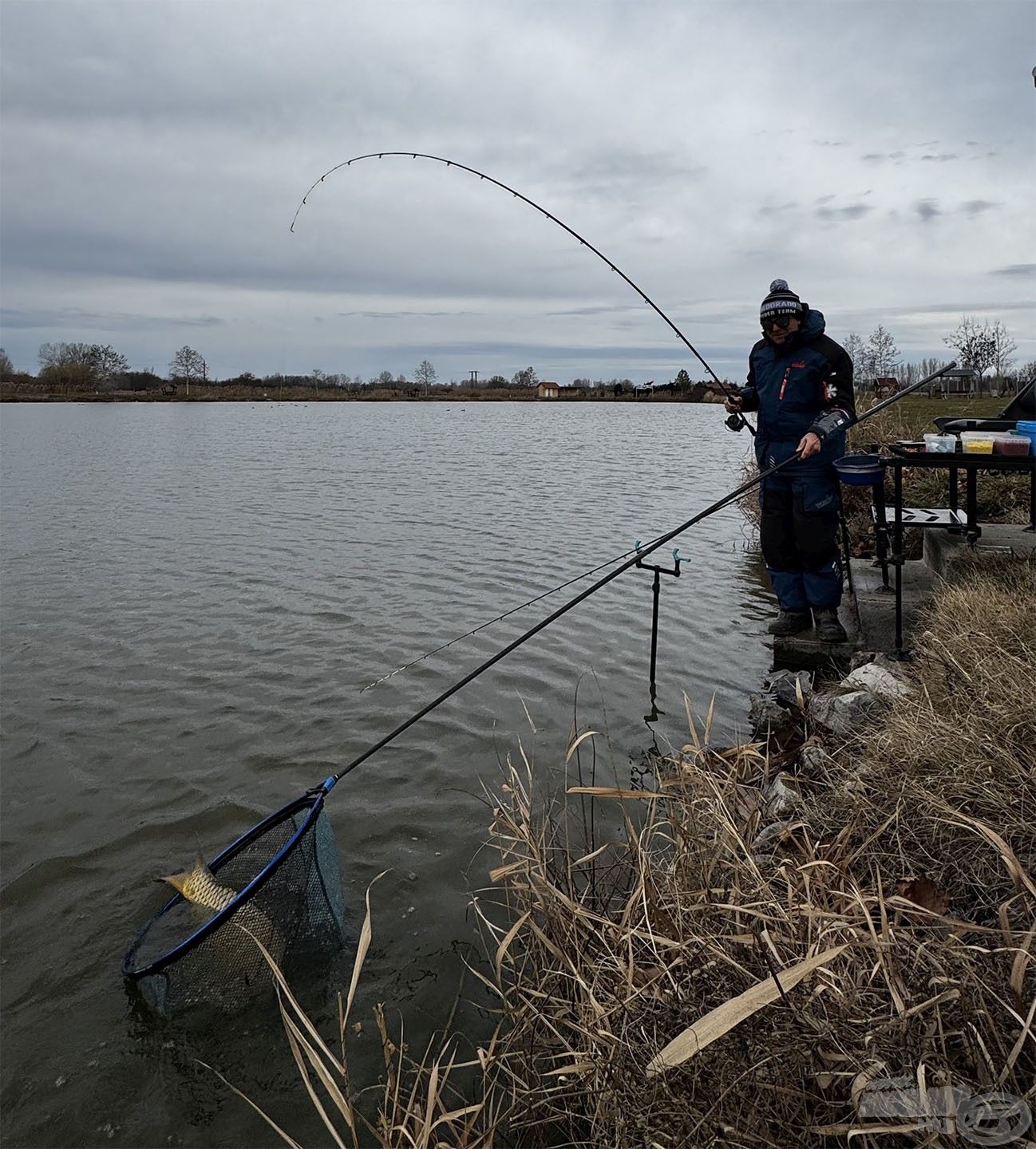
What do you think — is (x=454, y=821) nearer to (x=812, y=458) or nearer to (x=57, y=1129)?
(x=57, y=1129)

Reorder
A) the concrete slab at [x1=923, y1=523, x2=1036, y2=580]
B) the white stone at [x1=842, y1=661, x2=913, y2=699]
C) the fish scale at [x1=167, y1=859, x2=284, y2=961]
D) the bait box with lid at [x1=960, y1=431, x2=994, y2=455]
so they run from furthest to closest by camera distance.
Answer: the concrete slab at [x1=923, y1=523, x2=1036, y2=580]
the bait box with lid at [x1=960, y1=431, x2=994, y2=455]
the white stone at [x1=842, y1=661, x2=913, y2=699]
the fish scale at [x1=167, y1=859, x2=284, y2=961]

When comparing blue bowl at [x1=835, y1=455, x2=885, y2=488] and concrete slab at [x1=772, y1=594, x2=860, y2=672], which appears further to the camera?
concrete slab at [x1=772, y1=594, x2=860, y2=672]

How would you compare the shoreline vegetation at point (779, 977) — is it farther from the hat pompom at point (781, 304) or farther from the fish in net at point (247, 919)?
the hat pompom at point (781, 304)

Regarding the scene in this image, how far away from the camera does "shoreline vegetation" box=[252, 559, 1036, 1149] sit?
78.7 inches

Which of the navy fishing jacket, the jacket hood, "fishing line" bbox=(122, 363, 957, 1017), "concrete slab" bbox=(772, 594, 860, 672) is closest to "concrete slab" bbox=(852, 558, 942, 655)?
"concrete slab" bbox=(772, 594, 860, 672)

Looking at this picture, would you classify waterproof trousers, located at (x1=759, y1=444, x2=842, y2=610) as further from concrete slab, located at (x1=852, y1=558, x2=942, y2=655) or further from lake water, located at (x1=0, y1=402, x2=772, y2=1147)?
lake water, located at (x1=0, y1=402, x2=772, y2=1147)

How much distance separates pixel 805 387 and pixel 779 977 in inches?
203

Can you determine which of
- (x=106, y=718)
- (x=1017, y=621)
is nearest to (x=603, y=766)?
(x=1017, y=621)

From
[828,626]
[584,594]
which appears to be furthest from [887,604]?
[584,594]

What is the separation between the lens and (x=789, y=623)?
7059 millimetres

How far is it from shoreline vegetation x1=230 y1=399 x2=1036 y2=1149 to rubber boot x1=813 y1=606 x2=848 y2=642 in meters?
2.49

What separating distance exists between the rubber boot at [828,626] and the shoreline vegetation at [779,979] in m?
2.65

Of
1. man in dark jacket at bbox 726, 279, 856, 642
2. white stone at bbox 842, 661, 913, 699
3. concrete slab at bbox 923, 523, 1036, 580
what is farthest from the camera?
concrete slab at bbox 923, 523, 1036, 580

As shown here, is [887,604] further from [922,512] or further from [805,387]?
[805,387]
